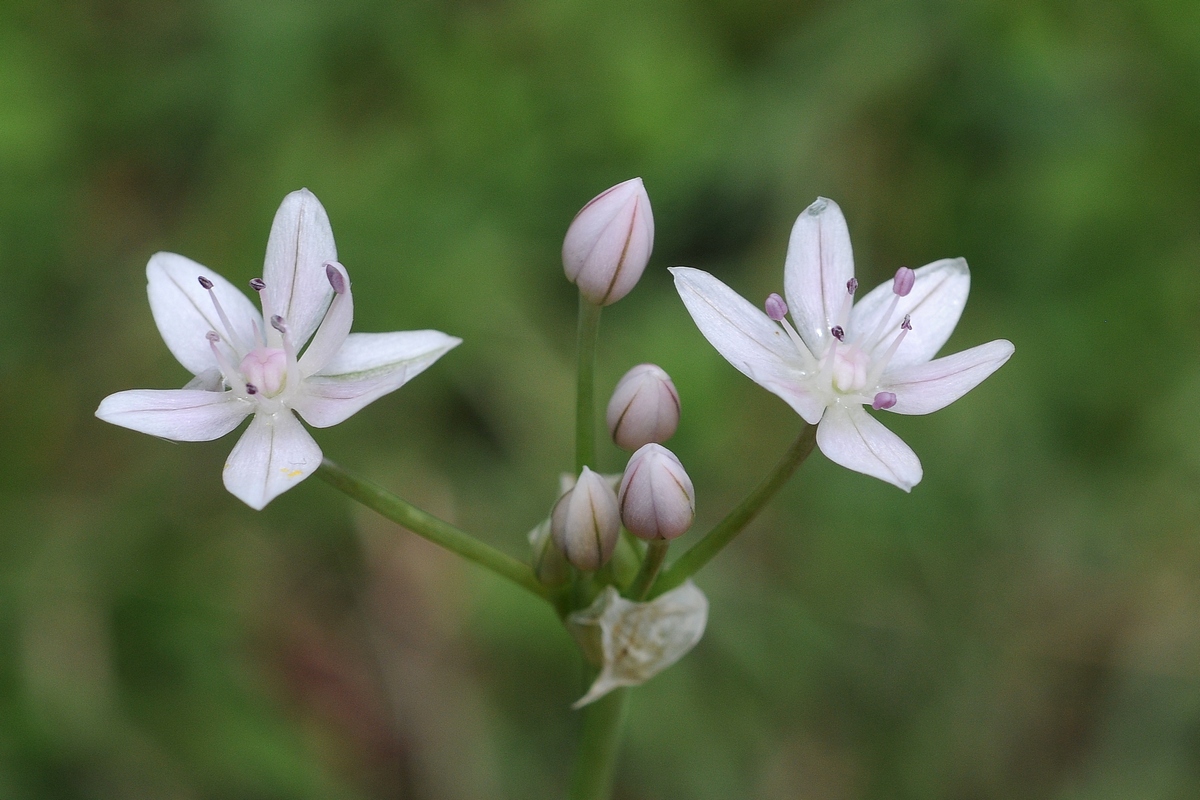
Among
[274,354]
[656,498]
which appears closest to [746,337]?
[656,498]

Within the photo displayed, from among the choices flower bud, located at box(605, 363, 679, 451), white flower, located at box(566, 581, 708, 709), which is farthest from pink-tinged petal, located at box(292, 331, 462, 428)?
white flower, located at box(566, 581, 708, 709)

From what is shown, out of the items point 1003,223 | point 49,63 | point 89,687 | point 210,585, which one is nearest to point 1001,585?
point 1003,223

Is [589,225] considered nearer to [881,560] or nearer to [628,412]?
[628,412]

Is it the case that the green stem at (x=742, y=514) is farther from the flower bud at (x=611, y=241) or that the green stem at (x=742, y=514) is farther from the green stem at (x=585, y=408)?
the flower bud at (x=611, y=241)

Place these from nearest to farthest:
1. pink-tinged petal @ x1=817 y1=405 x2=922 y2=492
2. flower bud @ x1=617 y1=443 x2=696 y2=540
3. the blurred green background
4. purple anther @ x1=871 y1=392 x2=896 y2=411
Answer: flower bud @ x1=617 y1=443 x2=696 y2=540
pink-tinged petal @ x1=817 y1=405 x2=922 y2=492
purple anther @ x1=871 y1=392 x2=896 y2=411
the blurred green background

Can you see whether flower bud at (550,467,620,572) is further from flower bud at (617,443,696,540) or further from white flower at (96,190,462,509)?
white flower at (96,190,462,509)

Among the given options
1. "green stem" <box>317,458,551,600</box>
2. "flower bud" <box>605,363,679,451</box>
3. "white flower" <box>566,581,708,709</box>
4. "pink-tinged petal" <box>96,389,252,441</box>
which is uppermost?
"flower bud" <box>605,363,679,451</box>
